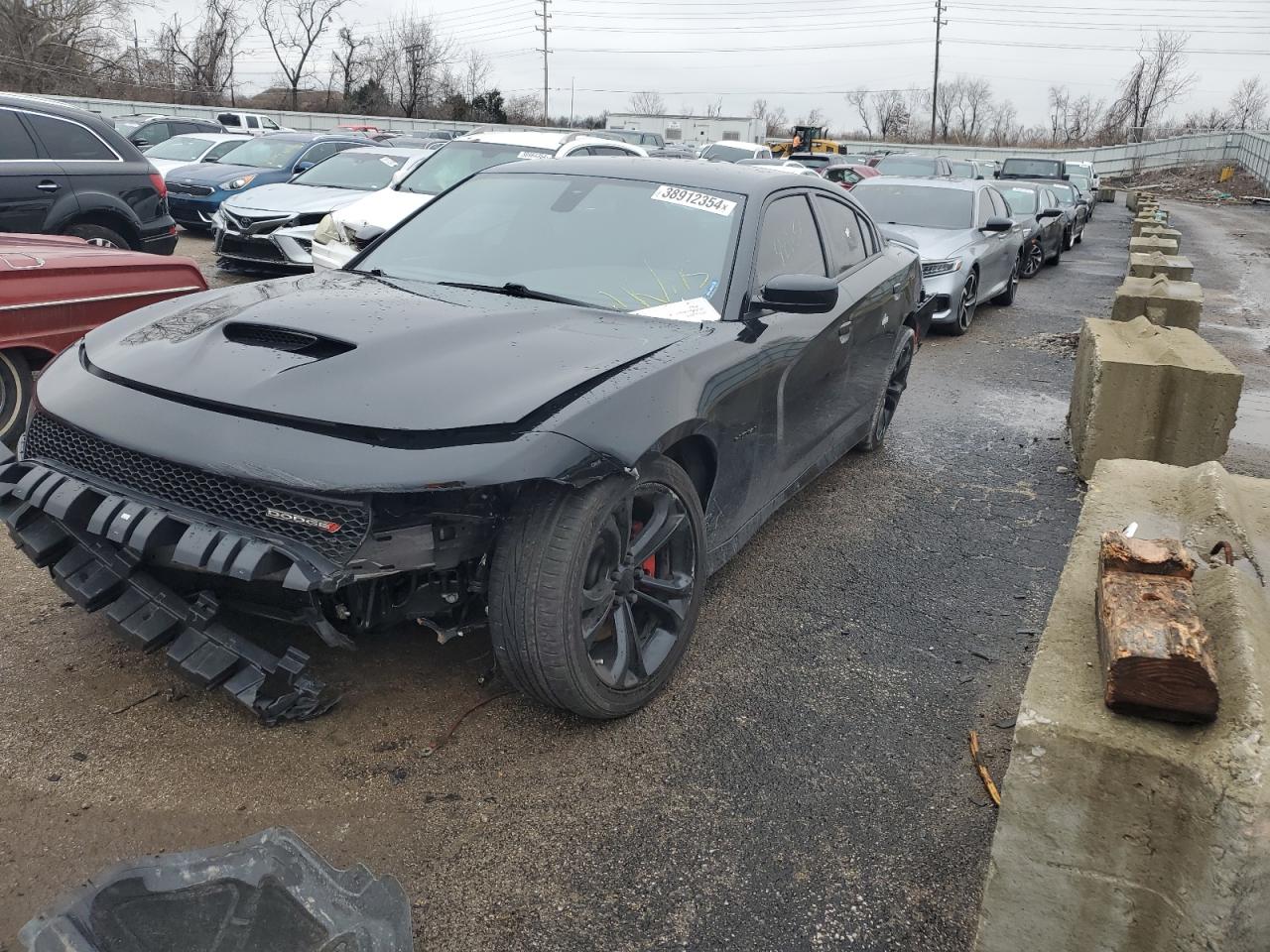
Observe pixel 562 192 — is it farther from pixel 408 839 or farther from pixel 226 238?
pixel 226 238

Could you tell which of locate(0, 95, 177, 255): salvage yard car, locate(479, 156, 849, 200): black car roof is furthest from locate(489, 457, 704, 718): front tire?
locate(0, 95, 177, 255): salvage yard car

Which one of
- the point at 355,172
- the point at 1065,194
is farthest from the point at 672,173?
the point at 1065,194

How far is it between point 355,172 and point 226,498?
10487mm

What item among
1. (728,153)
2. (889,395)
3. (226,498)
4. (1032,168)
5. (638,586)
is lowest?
(889,395)

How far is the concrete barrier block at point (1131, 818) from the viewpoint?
1.70m

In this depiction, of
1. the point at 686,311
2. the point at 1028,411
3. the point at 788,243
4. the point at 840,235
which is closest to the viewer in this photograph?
the point at 686,311

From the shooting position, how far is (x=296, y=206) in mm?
10758

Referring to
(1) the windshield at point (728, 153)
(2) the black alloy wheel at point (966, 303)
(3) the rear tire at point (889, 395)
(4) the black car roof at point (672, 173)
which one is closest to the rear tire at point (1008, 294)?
(2) the black alloy wheel at point (966, 303)

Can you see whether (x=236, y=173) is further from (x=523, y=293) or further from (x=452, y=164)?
(x=523, y=293)

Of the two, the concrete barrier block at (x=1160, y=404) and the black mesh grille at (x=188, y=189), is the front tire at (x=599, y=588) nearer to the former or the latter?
the concrete barrier block at (x=1160, y=404)

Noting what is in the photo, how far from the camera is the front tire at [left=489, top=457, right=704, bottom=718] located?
2.64 m

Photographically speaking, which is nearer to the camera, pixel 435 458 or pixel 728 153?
pixel 435 458

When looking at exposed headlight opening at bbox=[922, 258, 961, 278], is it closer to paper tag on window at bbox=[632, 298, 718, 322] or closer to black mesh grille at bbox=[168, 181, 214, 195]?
paper tag on window at bbox=[632, 298, 718, 322]

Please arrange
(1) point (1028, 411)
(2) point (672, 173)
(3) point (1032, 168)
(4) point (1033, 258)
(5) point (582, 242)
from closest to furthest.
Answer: (5) point (582, 242) < (2) point (672, 173) < (1) point (1028, 411) < (4) point (1033, 258) < (3) point (1032, 168)
